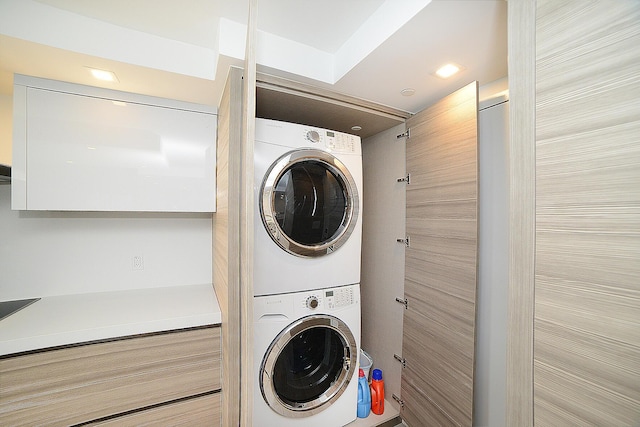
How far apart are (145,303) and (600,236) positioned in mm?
2001

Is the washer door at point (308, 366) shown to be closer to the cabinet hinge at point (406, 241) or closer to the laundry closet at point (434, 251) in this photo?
the laundry closet at point (434, 251)

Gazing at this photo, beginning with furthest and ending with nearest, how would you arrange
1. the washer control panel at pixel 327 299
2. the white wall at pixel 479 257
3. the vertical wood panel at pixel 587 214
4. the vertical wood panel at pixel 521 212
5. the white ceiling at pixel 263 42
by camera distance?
the washer control panel at pixel 327 299 < the white wall at pixel 479 257 < the white ceiling at pixel 263 42 < the vertical wood panel at pixel 521 212 < the vertical wood panel at pixel 587 214

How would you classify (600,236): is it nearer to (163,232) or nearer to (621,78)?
(621,78)

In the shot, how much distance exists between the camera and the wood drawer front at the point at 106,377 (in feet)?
3.49

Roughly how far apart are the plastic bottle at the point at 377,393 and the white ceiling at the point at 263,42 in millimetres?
1941

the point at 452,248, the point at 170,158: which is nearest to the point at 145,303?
the point at 170,158

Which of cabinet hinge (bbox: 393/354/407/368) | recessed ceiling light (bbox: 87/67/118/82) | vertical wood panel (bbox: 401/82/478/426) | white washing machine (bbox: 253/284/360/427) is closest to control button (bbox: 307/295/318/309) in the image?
white washing machine (bbox: 253/284/360/427)

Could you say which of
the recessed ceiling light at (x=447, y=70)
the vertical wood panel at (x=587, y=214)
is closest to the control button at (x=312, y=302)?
the vertical wood panel at (x=587, y=214)

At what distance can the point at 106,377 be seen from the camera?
1.17m

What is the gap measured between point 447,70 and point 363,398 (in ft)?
6.80

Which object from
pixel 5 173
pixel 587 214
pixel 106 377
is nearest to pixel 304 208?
Answer: pixel 587 214

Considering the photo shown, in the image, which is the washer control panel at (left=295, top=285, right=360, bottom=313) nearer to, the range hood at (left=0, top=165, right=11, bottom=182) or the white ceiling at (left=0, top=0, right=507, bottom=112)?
the white ceiling at (left=0, top=0, right=507, bottom=112)

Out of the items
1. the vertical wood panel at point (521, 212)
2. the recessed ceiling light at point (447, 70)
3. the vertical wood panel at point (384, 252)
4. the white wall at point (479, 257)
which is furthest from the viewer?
the vertical wood panel at point (384, 252)

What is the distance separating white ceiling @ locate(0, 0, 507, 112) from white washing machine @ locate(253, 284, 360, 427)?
1.27 metres
